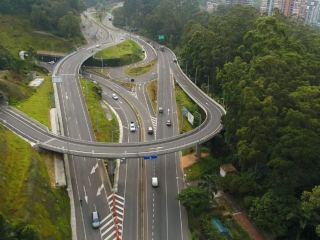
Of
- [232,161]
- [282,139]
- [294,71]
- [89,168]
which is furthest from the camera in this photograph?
[232,161]

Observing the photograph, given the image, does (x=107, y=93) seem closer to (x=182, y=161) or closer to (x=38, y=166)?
(x=182, y=161)

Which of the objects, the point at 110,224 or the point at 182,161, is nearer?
the point at 110,224

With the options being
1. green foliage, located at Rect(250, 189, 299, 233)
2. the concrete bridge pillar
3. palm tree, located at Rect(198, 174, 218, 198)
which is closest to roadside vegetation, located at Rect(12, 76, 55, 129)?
the concrete bridge pillar

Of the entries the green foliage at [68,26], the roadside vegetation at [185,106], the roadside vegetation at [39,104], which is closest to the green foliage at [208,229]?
the roadside vegetation at [185,106]

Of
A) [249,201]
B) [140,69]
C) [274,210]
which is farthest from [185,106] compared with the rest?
[274,210]

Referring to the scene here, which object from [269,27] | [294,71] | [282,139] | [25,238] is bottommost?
[25,238]

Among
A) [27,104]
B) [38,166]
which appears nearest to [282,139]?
[38,166]
